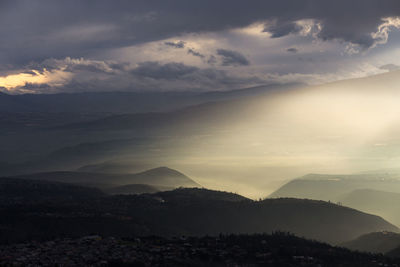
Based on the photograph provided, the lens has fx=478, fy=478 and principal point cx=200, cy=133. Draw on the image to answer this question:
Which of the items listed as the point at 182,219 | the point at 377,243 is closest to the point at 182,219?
the point at 182,219

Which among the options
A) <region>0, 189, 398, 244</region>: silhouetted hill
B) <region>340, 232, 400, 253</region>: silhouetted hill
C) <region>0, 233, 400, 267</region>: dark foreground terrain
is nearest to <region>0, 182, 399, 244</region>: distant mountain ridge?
<region>0, 189, 398, 244</region>: silhouetted hill

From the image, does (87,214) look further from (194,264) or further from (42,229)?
(194,264)

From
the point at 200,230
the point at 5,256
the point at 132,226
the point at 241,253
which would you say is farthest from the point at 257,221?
the point at 5,256

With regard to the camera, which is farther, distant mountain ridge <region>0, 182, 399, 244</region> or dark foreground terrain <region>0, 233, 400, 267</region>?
distant mountain ridge <region>0, 182, 399, 244</region>

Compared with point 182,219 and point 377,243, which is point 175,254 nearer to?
point 377,243

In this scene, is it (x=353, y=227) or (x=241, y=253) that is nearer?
(x=241, y=253)

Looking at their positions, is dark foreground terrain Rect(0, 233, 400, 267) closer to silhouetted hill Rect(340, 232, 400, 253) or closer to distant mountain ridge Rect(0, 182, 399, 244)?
silhouetted hill Rect(340, 232, 400, 253)
